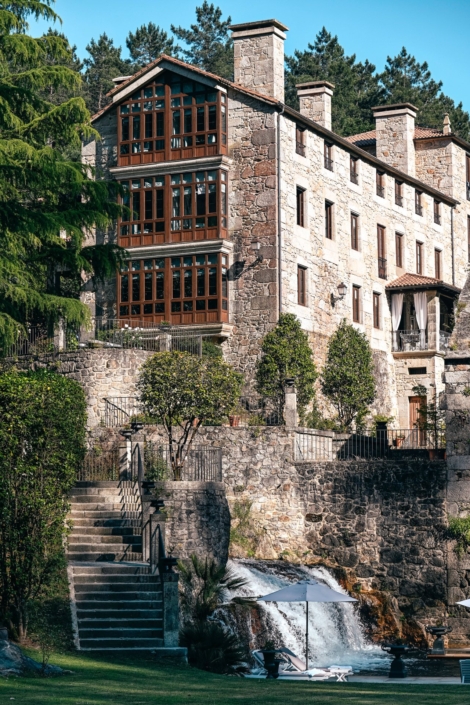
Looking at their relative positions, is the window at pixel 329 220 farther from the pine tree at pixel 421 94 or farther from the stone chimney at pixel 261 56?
the pine tree at pixel 421 94

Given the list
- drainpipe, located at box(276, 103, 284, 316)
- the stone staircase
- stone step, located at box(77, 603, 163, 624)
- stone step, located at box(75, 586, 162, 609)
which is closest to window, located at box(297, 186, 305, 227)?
drainpipe, located at box(276, 103, 284, 316)

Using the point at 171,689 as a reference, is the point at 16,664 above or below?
above

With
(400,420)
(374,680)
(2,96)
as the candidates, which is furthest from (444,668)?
(400,420)

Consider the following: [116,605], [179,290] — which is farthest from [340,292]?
[116,605]

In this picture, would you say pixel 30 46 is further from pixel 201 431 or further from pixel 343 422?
pixel 343 422

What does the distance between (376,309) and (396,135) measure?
314 inches

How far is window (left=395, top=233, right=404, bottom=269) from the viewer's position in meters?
50.0

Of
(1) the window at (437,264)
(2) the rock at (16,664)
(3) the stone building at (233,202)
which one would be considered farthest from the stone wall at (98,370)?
(1) the window at (437,264)

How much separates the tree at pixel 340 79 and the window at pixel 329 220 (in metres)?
22.4

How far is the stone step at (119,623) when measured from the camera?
75.6 ft

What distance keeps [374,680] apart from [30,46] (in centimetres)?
1509

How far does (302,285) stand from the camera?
43.3 metres

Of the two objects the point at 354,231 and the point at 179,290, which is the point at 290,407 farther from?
the point at 354,231

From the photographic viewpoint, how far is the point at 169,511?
92.7 feet
